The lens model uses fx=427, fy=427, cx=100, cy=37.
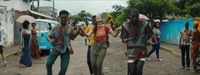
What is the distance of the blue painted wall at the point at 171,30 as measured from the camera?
83.1 feet

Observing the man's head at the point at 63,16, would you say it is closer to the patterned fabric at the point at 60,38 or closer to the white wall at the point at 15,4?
the patterned fabric at the point at 60,38

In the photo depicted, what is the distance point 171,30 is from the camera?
2762 cm

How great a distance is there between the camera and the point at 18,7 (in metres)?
36.7

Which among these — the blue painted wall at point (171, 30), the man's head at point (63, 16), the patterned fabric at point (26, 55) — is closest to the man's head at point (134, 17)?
the man's head at point (63, 16)

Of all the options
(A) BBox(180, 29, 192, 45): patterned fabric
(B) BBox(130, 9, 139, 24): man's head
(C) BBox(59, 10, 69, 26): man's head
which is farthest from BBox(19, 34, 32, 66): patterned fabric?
(B) BBox(130, 9, 139, 24): man's head

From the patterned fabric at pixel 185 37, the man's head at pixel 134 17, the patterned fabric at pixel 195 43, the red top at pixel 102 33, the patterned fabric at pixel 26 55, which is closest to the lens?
the man's head at pixel 134 17

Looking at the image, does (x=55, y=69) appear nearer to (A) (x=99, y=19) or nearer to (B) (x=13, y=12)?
(A) (x=99, y=19)

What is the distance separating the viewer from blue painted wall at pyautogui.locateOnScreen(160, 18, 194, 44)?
2532 centimetres

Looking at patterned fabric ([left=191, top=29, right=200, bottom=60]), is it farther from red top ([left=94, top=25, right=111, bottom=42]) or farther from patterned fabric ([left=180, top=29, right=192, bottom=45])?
red top ([left=94, top=25, right=111, bottom=42])

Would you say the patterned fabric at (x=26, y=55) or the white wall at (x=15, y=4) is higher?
the white wall at (x=15, y=4)

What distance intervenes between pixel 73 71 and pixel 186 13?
20.1 meters

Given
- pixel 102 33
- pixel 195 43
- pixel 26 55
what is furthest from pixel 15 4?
pixel 102 33

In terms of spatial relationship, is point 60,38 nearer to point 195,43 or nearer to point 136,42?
point 136,42

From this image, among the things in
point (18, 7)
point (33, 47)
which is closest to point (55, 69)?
point (33, 47)
